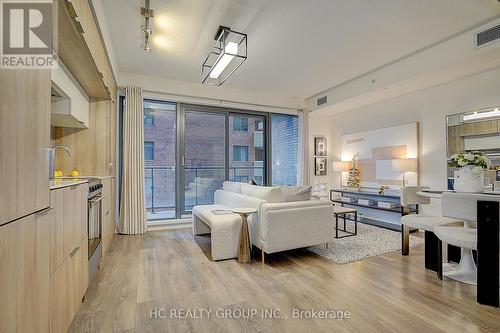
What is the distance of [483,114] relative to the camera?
11.3ft

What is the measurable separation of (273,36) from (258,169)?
3.01 m

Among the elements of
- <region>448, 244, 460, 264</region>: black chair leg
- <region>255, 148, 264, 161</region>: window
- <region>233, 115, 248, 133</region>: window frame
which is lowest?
<region>448, 244, 460, 264</region>: black chair leg

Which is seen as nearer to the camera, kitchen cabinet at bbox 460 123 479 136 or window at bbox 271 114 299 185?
kitchen cabinet at bbox 460 123 479 136

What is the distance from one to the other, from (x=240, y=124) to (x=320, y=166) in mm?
2228

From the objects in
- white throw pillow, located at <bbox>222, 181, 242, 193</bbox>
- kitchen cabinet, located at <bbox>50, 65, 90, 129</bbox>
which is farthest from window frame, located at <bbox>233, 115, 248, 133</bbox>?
kitchen cabinet, located at <bbox>50, 65, 90, 129</bbox>

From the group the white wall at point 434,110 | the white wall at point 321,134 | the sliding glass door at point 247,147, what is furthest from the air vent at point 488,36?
the sliding glass door at point 247,147

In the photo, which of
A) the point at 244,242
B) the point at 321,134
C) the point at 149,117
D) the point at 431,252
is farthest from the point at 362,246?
the point at 149,117

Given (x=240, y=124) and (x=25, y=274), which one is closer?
(x=25, y=274)

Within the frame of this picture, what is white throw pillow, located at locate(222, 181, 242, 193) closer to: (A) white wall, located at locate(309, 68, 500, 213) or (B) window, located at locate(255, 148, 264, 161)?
(B) window, located at locate(255, 148, 264, 161)

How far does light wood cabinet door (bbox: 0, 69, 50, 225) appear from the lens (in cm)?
86

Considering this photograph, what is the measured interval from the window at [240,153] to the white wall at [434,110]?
2523 millimetres

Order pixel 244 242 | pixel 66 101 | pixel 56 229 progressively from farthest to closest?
pixel 244 242, pixel 66 101, pixel 56 229

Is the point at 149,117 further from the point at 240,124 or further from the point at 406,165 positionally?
the point at 406,165

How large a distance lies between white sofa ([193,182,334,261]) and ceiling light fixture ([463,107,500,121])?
254cm
